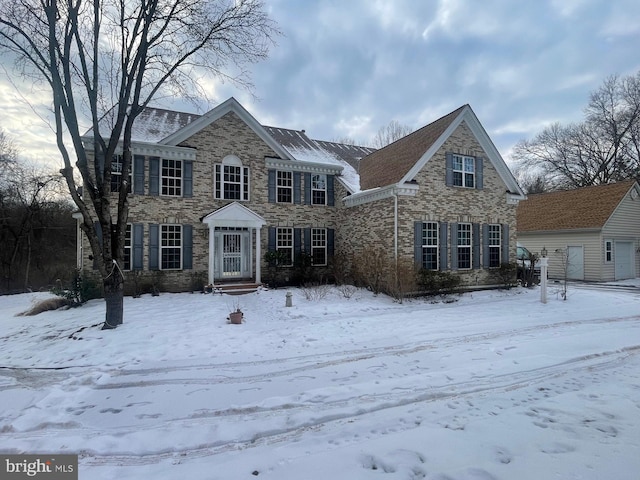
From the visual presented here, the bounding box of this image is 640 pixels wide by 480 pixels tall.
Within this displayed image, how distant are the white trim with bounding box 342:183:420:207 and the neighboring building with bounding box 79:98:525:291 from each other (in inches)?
2.1

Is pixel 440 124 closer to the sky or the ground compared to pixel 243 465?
closer to the sky

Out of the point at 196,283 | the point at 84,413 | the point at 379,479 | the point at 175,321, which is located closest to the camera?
the point at 379,479

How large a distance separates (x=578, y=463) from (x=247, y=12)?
36.8 feet

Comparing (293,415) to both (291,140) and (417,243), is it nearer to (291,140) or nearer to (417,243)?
(417,243)

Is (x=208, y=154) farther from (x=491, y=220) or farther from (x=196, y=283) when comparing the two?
(x=491, y=220)

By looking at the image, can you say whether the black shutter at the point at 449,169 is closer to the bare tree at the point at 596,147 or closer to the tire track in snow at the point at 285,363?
the tire track in snow at the point at 285,363

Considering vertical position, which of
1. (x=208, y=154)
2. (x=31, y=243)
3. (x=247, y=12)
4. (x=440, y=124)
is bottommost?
(x=31, y=243)

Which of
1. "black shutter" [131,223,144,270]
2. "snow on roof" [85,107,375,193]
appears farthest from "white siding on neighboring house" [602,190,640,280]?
"black shutter" [131,223,144,270]

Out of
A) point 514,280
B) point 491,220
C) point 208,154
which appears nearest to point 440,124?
point 491,220

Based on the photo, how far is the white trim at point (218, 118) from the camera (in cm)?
1401

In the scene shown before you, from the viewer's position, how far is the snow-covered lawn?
306cm

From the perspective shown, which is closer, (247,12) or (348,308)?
(247,12)

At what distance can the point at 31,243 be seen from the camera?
83.5ft

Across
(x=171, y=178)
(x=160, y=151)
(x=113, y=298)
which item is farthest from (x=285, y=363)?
(x=160, y=151)
